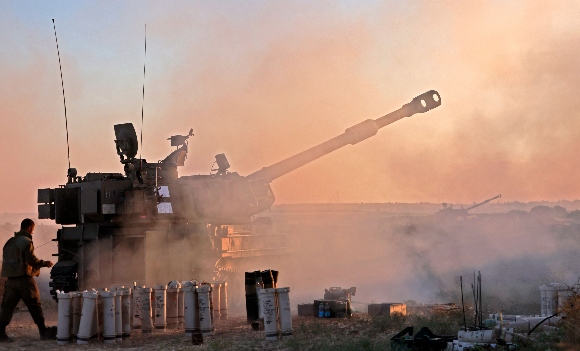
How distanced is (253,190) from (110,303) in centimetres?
946

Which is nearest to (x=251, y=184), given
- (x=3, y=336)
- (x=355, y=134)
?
(x=355, y=134)

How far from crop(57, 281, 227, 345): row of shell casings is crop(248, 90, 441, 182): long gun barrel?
960 centimetres

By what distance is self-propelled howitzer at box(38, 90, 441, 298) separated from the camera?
20172 millimetres

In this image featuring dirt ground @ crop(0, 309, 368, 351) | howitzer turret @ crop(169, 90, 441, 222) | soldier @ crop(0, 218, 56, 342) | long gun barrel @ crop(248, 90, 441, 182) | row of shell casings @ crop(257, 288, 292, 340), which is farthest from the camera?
long gun barrel @ crop(248, 90, 441, 182)

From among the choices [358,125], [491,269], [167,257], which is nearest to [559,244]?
[491,269]

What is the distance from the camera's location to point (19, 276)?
51.5ft

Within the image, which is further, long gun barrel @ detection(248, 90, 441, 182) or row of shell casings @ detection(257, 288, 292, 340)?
long gun barrel @ detection(248, 90, 441, 182)

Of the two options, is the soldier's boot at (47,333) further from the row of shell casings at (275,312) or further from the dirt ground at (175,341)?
the row of shell casings at (275,312)

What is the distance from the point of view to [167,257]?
21.6 metres

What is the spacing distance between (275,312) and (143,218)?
686cm

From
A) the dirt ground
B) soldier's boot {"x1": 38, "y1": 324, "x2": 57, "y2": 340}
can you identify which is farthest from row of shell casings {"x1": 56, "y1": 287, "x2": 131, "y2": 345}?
soldier's boot {"x1": 38, "y1": 324, "x2": 57, "y2": 340}

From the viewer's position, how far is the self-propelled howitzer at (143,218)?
66.2 feet

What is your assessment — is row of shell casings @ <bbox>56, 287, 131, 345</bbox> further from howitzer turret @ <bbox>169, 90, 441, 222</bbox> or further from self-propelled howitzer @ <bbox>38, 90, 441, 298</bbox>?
howitzer turret @ <bbox>169, 90, 441, 222</bbox>

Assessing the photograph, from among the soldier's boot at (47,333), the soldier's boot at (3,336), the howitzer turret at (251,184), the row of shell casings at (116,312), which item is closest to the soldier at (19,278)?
the soldier's boot at (3,336)
